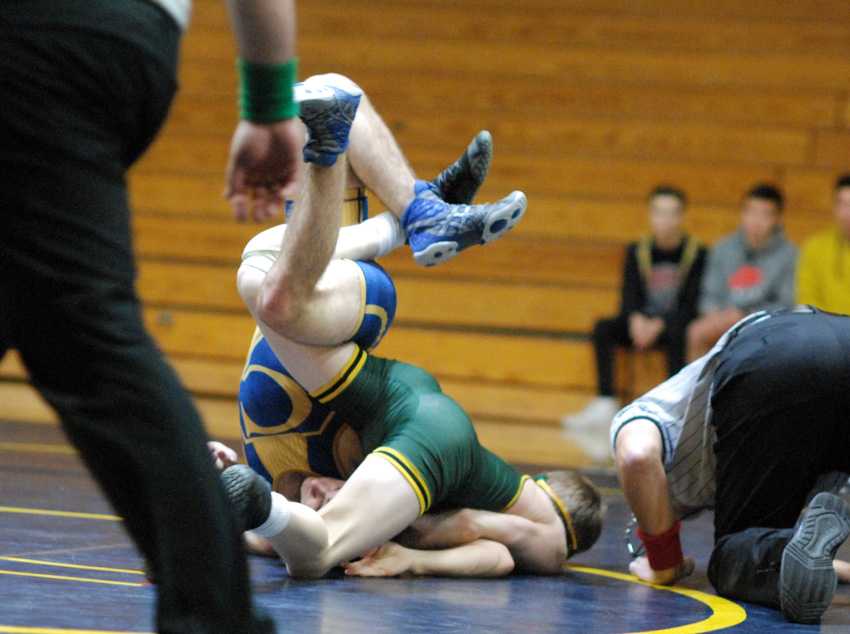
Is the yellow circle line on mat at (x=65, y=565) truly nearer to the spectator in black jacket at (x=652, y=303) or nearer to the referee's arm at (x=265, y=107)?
the referee's arm at (x=265, y=107)

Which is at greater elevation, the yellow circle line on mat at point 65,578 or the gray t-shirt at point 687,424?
the gray t-shirt at point 687,424

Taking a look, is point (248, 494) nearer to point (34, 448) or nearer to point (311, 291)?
point (311, 291)

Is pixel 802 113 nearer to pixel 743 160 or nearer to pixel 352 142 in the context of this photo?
pixel 743 160

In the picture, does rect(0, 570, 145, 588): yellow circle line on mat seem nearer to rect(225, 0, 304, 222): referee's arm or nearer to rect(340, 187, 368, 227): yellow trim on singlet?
rect(340, 187, 368, 227): yellow trim on singlet

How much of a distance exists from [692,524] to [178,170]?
4.78 meters

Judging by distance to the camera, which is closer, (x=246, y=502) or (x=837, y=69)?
(x=246, y=502)

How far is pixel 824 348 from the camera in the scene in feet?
9.24

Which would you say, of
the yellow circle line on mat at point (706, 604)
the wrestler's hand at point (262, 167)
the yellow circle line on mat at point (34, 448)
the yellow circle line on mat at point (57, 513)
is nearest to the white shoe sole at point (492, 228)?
→ the yellow circle line on mat at point (706, 604)

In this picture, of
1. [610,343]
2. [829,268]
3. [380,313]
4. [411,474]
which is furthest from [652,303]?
[411,474]

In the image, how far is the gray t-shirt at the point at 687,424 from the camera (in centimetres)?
307

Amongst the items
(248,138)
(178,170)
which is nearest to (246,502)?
(248,138)

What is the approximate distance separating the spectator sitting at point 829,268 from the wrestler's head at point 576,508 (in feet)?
12.8

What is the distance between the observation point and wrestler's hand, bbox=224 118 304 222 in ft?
4.87

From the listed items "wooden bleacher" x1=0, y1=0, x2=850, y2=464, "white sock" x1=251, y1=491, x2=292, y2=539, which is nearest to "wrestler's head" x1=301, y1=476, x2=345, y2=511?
"white sock" x1=251, y1=491, x2=292, y2=539
